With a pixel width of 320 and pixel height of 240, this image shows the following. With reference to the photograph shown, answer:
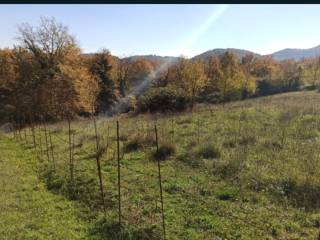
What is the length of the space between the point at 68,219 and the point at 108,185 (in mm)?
1866

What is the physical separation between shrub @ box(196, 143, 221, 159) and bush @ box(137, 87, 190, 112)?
18309 millimetres

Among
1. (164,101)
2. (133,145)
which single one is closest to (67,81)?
(164,101)

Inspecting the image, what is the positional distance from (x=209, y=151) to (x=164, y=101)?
19.2 m

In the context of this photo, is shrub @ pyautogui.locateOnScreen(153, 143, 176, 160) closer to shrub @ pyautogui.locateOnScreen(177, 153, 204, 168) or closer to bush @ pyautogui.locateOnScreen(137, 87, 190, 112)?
shrub @ pyautogui.locateOnScreen(177, 153, 204, 168)

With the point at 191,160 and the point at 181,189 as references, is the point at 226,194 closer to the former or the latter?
the point at 181,189

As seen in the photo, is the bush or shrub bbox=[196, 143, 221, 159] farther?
the bush

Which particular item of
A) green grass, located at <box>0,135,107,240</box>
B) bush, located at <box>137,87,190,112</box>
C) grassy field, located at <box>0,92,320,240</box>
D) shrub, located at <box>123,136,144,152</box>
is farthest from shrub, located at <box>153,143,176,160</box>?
bush, located at <box>137,87,190,112</box>

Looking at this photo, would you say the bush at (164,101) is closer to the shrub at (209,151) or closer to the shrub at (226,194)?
the shrub at (209,151)

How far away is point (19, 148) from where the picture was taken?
1834 centimetres

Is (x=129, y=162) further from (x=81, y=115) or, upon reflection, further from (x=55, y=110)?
(x=81, y=115)

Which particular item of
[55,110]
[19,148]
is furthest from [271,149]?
[55,110]

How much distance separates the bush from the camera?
3094 cm

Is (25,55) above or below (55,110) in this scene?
above

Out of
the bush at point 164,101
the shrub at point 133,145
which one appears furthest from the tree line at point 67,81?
the shrub at point 133,145
